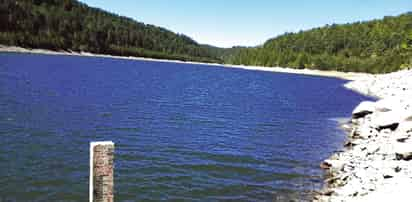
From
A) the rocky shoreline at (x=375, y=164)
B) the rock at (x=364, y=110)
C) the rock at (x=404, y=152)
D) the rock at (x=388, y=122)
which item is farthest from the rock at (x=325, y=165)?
the rock at (x=364, y=110)

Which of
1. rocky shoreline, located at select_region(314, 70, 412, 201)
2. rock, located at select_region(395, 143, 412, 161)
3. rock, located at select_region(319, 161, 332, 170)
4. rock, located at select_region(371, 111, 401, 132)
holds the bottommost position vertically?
rock, located at select_region(319, 161, 332, 170)

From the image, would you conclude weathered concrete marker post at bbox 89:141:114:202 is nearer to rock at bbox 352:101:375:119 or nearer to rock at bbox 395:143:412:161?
rock at bbox 395:143:412:161

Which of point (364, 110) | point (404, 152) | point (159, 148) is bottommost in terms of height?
point (159, 148)

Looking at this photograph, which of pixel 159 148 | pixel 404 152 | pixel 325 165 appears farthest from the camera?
pixel 159 148

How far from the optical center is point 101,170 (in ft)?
17.6

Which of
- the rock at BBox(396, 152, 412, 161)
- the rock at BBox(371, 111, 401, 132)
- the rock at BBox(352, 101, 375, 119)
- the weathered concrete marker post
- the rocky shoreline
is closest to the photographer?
the weathered concrete marker post

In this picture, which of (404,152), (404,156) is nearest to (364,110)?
(404,152)

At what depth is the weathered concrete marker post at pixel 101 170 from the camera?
17.3 feet

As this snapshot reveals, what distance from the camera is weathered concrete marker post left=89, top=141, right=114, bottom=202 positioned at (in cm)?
Answer: 528

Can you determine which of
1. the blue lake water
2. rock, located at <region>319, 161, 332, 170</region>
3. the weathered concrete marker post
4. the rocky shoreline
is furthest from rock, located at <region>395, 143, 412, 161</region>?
the weathered concrete marker post

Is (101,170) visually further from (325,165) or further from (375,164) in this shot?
(325,165)

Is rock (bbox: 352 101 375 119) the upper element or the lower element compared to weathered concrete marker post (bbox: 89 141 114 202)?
lower

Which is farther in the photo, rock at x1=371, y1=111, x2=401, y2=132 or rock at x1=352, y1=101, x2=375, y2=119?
rock at x1=352, y1=101, x2=375, y2=119

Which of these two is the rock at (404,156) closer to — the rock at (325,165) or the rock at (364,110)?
the rock at (325,165)
